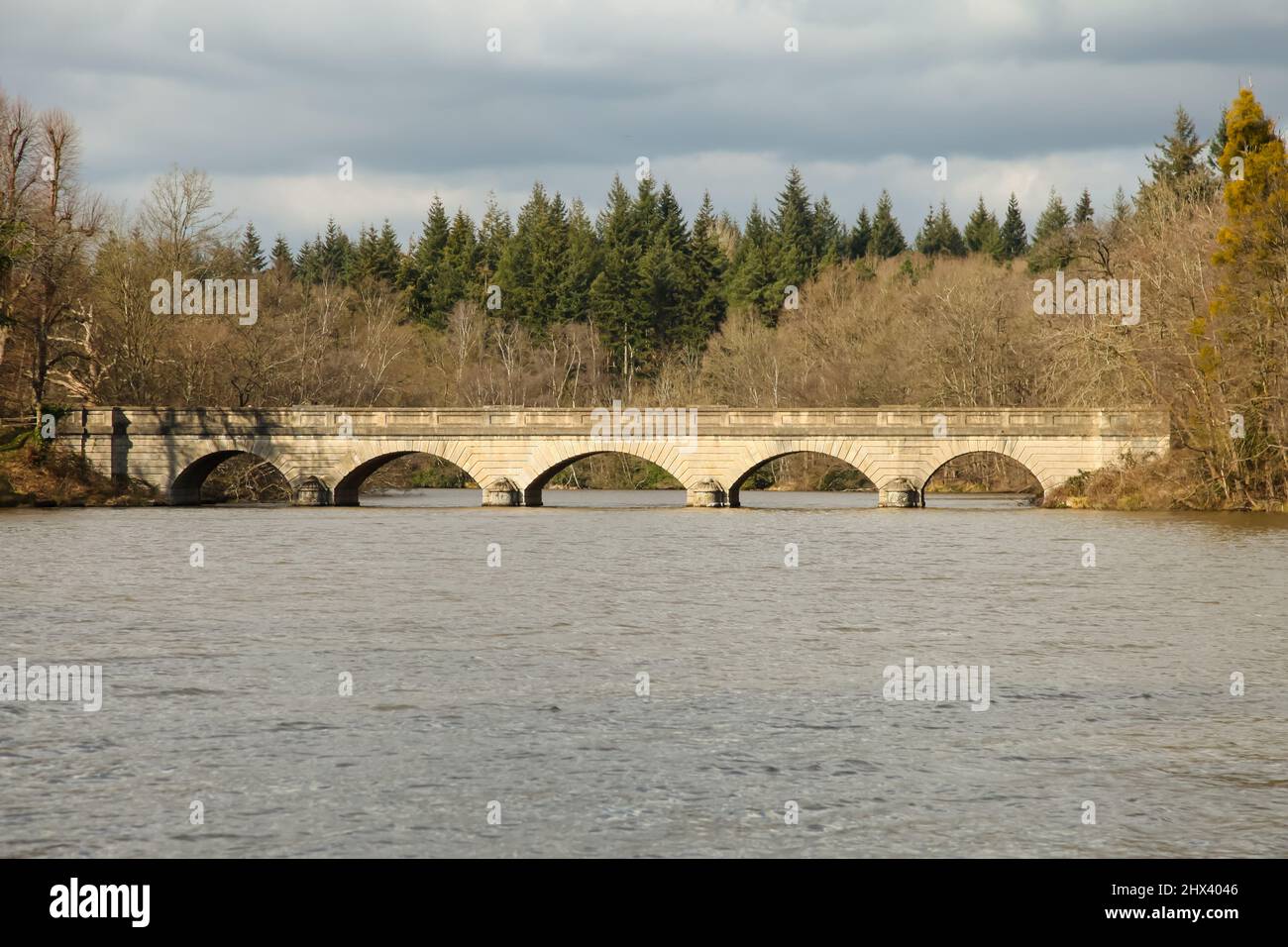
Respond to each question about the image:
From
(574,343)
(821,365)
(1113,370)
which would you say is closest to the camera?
(1113,370)

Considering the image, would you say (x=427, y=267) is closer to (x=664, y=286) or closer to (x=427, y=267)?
(x=427, y=267)

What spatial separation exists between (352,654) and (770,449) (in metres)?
35.1

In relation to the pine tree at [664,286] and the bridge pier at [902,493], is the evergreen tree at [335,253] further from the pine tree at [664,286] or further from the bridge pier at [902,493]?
the bridge pier at [902,493]

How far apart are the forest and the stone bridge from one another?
3.06 metres

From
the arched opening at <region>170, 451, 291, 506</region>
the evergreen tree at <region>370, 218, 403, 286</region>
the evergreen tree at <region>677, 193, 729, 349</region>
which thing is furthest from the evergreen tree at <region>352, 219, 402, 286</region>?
the arched opening at <region>170, 451, 291, 506</region>

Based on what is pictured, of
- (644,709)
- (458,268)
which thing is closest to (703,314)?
(458,268)

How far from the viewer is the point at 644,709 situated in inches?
629

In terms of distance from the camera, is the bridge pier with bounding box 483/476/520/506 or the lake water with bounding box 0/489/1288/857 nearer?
the lake water with bounding box 0/489/1288/857

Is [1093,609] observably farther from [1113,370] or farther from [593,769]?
[1113,370]

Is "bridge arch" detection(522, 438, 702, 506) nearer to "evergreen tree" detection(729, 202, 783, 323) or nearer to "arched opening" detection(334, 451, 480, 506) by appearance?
"arched opening" detection(334, 451, 480, 506)

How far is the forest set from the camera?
47875mm
